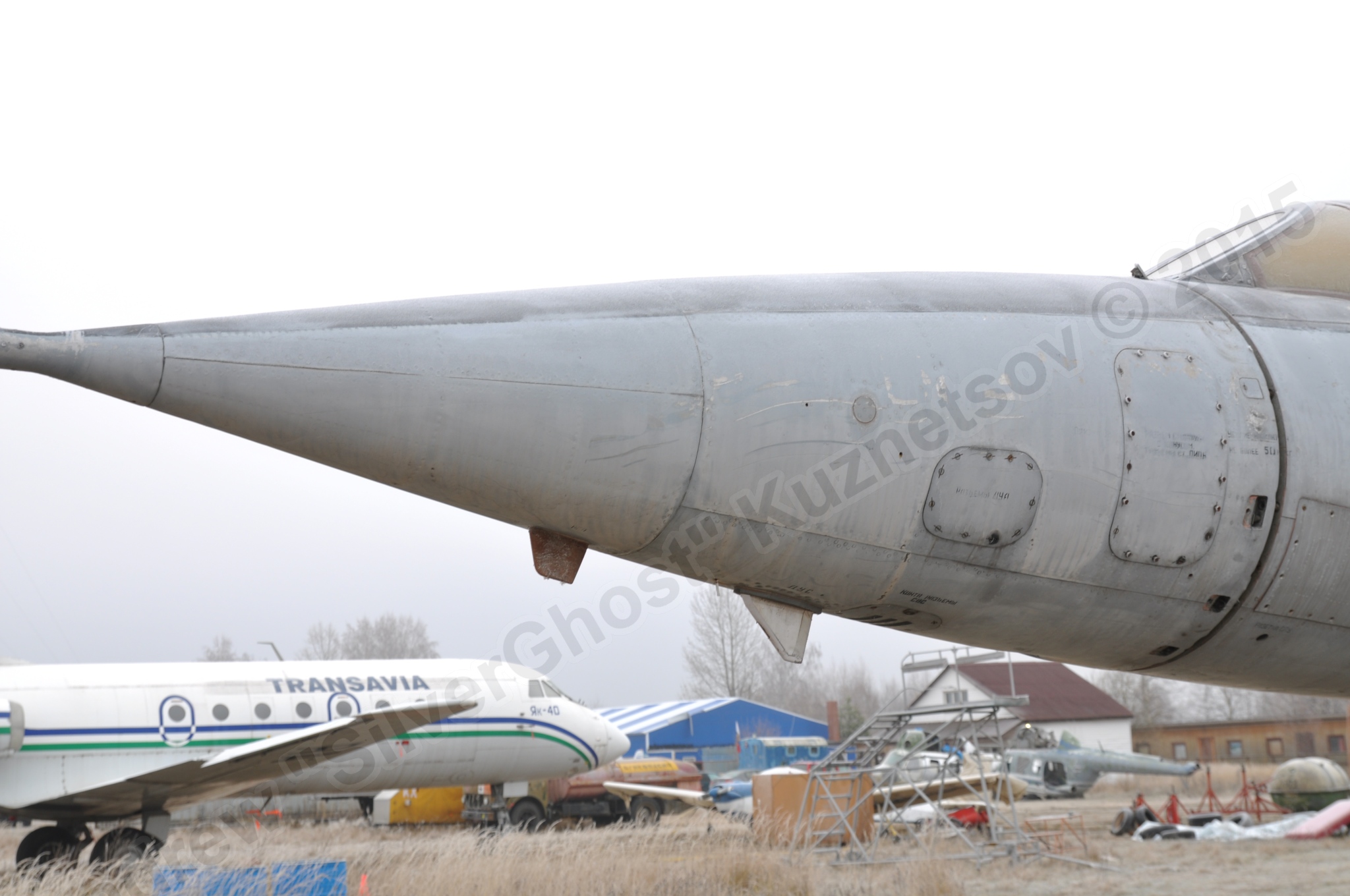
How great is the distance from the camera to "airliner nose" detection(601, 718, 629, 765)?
56.4ft

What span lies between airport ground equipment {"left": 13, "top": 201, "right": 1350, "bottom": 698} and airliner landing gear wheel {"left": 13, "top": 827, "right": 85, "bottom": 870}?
1219cm

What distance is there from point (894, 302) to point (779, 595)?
38.4 inches

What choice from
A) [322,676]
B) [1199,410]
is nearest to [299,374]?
[1199,410]

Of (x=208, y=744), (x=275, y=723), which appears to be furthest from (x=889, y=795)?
(x=208, y=744)

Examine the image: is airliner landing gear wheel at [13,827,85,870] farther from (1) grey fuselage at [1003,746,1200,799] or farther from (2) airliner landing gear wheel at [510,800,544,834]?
(1) grey fuselage at [1003,746,1200,799]

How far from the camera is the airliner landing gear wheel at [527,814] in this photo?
1772 cm

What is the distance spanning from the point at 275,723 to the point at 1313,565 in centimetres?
1437

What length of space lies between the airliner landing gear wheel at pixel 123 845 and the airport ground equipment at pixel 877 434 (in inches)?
433

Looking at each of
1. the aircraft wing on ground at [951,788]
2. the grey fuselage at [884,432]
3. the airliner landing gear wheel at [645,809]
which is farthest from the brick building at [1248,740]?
the grey fuselage at [884,432]

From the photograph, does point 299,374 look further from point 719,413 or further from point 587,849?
point 587,849

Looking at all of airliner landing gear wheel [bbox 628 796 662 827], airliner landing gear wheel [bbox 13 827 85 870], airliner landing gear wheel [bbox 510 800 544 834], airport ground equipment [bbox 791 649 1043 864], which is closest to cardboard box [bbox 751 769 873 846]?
airport ground equipment [bbox 791 649 1043 864]

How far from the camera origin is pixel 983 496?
2.81 metres

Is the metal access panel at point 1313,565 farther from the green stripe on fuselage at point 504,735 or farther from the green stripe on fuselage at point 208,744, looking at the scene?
the green stripe on fuselage at point 504,735

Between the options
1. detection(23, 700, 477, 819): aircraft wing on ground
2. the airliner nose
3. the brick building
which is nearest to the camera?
detection(23, 700, 477, 819): aircraft wing on ground
